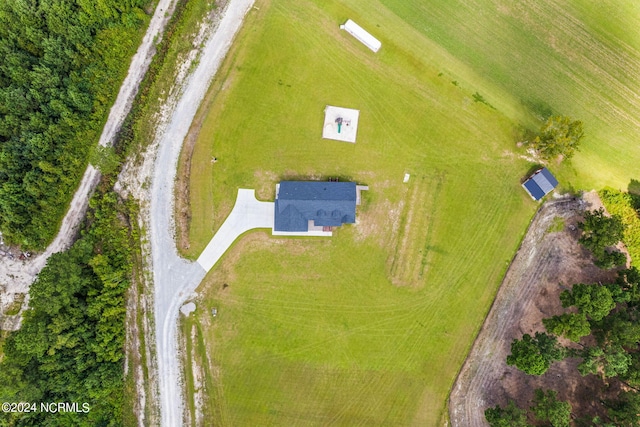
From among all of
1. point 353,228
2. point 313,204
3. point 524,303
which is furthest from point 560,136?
point 313,204

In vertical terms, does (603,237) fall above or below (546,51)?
below

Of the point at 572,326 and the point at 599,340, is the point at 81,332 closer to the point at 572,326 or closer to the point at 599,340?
the point at 572,326

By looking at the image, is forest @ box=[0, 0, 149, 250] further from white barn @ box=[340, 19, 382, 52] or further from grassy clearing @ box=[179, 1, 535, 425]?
white barn @ box=[340, 19, 382, 52]

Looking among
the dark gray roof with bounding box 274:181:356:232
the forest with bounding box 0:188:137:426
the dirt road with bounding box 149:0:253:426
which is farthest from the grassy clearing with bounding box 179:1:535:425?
the forest with bounding box 0:188:137:426

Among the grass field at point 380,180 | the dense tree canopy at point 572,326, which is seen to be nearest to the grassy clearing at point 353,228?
the grass field at point 380,180

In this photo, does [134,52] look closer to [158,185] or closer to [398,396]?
[158,185]

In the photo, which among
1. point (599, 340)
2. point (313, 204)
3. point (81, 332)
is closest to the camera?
point (599, 340)
